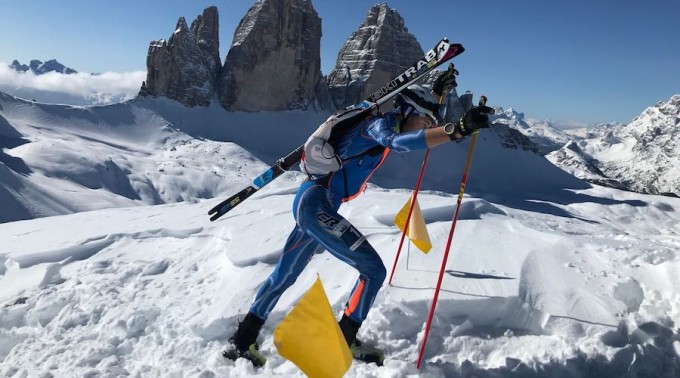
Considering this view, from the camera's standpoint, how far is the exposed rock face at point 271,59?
278 ft

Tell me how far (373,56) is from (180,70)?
40.8 metres

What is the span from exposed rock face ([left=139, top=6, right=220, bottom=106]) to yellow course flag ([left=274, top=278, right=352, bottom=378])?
277ft

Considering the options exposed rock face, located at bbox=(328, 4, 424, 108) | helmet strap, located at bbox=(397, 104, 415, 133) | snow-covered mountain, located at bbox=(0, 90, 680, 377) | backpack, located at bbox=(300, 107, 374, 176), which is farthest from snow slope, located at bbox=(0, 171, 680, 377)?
exposed rock face, located at bbox=(328, 4, 424, 108)

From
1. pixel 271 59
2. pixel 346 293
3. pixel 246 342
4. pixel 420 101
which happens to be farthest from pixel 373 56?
pixel 246 342

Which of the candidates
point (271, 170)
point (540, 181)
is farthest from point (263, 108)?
point (271, 170)

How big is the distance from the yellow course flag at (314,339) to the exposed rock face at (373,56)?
88307 millimetres

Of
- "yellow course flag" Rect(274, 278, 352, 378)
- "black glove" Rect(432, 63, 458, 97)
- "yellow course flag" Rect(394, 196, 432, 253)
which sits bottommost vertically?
"yellow course flag" Rect(274, 278, 352, 378)

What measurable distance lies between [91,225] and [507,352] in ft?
35.7

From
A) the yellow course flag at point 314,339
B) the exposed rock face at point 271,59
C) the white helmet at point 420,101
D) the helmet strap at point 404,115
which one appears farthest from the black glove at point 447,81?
the exposed rock face at point 271,59

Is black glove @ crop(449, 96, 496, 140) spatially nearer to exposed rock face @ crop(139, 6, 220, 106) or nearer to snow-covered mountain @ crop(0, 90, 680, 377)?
snow-covered mountain @ crop(0, 90, 680, 377)

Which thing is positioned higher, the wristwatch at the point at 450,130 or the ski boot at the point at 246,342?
the wristwatch at the point at 450,130

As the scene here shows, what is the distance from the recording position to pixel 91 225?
11.4m

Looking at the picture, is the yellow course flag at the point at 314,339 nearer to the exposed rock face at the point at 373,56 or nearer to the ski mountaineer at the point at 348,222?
the ski mountaineer at the point at 348,222

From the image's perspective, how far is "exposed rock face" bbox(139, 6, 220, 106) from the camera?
7950 centimetres
